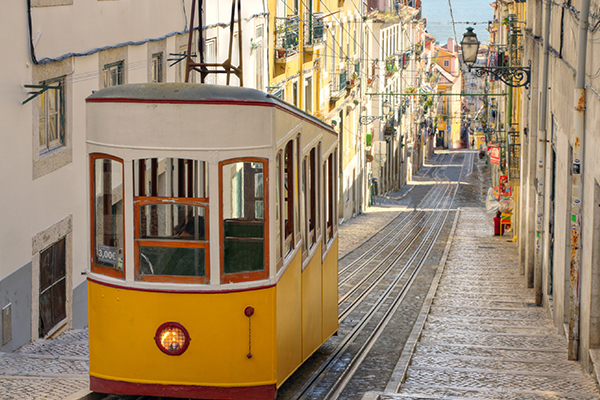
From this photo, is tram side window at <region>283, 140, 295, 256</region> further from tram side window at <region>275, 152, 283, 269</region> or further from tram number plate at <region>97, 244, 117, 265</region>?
tram number plate at <region>97, 244, 117, 265</region>

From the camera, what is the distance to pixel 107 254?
639 cm

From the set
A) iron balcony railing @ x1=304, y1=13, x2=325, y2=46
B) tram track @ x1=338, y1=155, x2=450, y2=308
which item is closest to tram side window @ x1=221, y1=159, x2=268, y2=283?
tram track @ x1=338, y1=155, x2=450, y2=308

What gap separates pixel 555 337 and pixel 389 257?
11.4 metres

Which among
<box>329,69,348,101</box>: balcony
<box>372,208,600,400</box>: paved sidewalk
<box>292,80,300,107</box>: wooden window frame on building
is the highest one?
<box>329,69,348,101</box>: balcony

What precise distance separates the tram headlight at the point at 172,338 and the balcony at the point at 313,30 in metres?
21.2

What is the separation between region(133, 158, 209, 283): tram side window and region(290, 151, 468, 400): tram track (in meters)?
1.98

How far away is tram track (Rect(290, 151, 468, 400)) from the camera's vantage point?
807cm

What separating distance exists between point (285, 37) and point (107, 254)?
688 inches

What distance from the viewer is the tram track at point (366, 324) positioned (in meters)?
8.07

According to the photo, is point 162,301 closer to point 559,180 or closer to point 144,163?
point 144,163

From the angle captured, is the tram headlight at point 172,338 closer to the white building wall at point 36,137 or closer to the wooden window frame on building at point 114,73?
the white building wall at point 36,137

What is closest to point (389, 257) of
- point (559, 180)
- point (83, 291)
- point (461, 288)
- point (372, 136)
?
point (461, 288)

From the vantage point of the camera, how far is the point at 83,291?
11016 mm

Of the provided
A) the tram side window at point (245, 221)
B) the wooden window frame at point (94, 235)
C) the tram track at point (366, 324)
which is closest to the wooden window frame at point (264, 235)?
the tram side window at point (245, 221)
